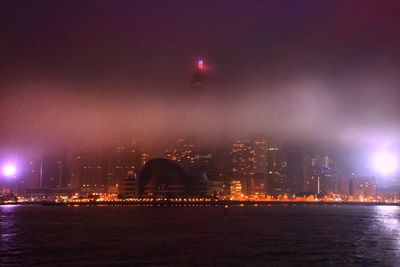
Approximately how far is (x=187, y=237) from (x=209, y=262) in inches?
1138

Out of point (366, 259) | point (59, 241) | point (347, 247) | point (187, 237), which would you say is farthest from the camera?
point (187, 237)

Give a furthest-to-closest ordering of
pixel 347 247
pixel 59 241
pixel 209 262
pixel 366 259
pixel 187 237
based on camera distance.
→ pixel 187 237 → pixel 59 241 → pixel 347 247 → pixel 366 259 → pixel 209 262

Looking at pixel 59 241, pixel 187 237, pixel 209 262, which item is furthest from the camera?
pixel 187 237

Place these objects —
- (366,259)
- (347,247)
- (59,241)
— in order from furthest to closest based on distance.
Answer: (59,241) → (347,247) → (366,259)

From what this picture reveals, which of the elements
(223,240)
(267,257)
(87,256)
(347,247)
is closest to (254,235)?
(223,240)

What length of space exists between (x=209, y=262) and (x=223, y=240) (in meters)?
24.0

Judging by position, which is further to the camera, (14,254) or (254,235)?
(254,235)

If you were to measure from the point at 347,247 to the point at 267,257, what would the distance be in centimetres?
1757

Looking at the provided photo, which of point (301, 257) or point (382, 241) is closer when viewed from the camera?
point (301, 257)

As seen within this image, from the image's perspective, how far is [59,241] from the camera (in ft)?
260

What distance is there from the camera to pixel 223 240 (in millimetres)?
80875

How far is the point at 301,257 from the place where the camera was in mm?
61000

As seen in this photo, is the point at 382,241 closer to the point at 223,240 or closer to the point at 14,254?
the point at 223,240

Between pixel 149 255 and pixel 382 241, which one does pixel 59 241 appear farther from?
pixel 382 241
